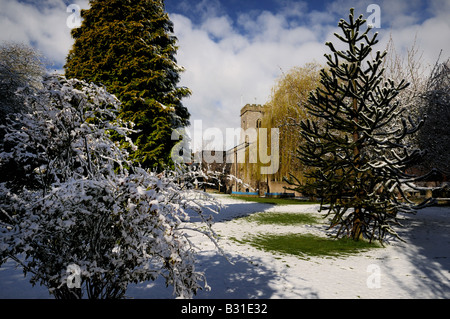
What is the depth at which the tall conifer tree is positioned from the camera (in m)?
11.9

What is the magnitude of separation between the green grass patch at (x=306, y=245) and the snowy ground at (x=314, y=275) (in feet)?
1.47

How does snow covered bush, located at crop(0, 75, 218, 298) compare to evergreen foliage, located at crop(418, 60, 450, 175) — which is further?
evergreen foliage, located at crop(418, 60, 450, 175)

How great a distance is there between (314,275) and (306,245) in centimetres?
294

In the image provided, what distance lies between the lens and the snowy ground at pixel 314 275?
4.47 meters

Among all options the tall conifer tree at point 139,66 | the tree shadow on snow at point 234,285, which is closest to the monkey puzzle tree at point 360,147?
the tree shadow on snow at point 234,285

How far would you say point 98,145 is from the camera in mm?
3527

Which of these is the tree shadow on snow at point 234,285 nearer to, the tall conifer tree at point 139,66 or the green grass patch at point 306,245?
the green grass patch at point 306,245

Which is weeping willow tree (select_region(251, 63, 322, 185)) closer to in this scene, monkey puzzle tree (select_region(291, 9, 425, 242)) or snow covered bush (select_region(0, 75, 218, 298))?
monkey puzzle tree (select_region(291, 9, 425, 242))

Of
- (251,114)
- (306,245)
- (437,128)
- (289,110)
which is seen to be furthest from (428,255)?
(251,114)

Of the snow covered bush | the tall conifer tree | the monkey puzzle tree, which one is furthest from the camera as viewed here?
the tall conifer tree

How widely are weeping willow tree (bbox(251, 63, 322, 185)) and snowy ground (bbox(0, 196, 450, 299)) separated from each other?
13544 millimetres

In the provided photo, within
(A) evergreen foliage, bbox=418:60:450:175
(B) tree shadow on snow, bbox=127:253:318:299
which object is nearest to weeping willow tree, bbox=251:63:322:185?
(A) evergreen foliage, bbox=418:60:450:175

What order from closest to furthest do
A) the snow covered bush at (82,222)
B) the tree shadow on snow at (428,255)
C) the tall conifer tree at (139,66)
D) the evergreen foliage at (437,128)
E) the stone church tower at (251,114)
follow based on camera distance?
1. the snow covered bush at (82,222)
2. the tree shadow on snow at (428,255)
3. the evergreen foliage at (437,128)
4. the tall conifer tree at (139,66)
5. the stone church tower at (251,114)
